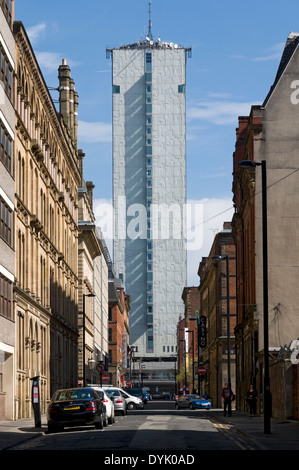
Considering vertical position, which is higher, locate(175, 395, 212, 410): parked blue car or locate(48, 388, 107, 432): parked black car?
locate(48, 388, 107, 432): parked black car

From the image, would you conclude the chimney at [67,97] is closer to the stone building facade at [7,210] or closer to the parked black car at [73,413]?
the stone building facade at [7,210]

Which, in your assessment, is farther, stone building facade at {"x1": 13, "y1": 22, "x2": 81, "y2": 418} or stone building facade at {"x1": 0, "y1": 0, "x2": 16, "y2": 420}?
stone building facade at {"x1": 13, "y1": 22, "x2": 81, "y2": 418}

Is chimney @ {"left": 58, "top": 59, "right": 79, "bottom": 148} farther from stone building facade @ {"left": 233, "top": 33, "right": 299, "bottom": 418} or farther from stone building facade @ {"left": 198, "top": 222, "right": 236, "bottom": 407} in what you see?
stone building facade @ {"left": 233, "top": 33, "right": 299, "bottom": 418}

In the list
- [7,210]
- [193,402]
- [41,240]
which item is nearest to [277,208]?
[41,240]

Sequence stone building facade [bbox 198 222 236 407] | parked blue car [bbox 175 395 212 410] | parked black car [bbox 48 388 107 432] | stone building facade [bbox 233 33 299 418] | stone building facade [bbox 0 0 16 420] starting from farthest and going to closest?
stone building facade [bbox 198 222 236 407] → parked blue car [bbox 175 395 212 410] → stone building facade [bbox 233 33 299 418] → stone building facade [bbox 0 0 16 420] → parked black car [bbox 48 388 107 432]

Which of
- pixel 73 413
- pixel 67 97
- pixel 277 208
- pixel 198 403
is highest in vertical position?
pixel 67 97

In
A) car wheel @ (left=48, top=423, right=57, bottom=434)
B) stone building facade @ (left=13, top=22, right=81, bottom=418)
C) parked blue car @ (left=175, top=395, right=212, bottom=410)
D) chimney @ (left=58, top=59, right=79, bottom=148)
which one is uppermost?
chimney @ (left=58, top=59, right=79, bottom=148)

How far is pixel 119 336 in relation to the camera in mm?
167375

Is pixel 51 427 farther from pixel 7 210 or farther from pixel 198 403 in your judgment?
pixel 198 403

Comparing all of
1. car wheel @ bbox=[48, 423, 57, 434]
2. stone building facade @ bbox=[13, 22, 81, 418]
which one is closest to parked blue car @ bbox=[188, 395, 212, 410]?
stone building facade @ bbox=[13, 22, 81, 418]

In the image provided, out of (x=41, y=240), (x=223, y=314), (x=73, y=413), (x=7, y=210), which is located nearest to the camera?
(x=73, y=413)

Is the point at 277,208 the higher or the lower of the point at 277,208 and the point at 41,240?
the higher

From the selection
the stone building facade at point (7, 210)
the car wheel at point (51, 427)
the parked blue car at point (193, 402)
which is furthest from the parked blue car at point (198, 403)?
the car wheel at point (51, 427)

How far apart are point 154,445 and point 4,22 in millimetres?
29244
